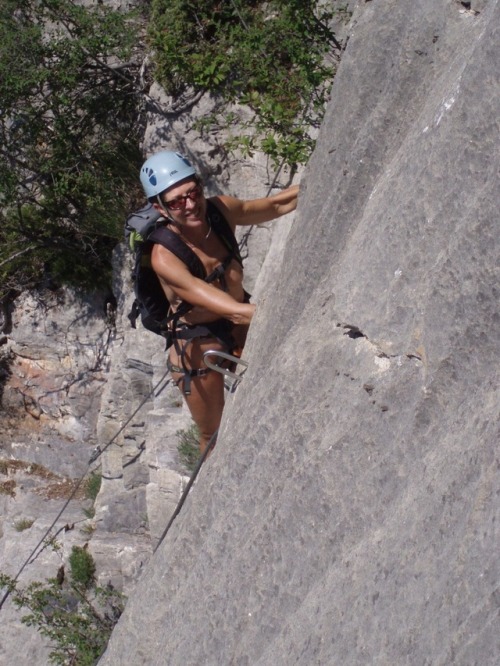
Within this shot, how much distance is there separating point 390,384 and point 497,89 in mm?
1048

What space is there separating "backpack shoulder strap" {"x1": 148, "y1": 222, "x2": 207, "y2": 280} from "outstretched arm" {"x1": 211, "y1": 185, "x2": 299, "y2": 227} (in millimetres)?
510

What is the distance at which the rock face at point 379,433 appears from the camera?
7.87ft

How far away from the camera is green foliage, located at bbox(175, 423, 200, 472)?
754cm

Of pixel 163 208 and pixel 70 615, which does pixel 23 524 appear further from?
pixel 163 208

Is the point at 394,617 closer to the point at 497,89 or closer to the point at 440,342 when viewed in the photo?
the point at 440,342

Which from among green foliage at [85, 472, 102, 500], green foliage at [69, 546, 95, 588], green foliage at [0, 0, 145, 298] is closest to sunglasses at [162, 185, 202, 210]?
green foliage at [0, 0, 145, 298]

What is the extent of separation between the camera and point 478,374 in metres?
2.56

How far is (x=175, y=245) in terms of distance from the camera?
15.1 feet

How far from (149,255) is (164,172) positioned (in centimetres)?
49

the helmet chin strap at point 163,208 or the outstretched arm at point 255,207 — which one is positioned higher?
the outstretched arm at point 255,207

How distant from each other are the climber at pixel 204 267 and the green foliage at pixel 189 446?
5.26ft

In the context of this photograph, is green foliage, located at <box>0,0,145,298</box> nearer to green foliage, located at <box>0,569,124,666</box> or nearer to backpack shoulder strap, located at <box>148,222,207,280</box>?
green foliage, located at <box>0,569,124,666</box>

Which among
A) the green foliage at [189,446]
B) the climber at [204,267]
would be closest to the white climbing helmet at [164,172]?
the climber at [204,267]

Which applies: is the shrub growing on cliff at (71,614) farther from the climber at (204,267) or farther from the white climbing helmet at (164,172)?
the white climbing helmet at (164,172)
